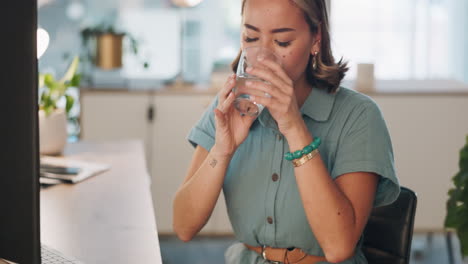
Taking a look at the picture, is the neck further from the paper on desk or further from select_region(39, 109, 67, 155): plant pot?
select_region(39, 109, 67, 155): plant pot

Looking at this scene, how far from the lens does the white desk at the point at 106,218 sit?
1.45m

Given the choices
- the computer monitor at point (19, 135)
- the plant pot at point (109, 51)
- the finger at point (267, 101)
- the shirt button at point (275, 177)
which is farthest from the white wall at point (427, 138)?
the computer monitor at point (19, 135)

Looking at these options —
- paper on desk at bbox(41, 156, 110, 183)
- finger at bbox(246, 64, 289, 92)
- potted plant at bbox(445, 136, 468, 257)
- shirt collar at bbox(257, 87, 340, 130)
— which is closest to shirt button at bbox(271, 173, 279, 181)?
shirt collar at bbox(257, 87, 340, 130)

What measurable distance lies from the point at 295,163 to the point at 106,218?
50 cm

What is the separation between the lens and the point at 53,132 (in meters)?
2.47

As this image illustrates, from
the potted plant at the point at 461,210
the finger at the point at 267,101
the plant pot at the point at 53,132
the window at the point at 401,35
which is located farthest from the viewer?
the window at the point at 401,35

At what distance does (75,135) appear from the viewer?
3.87 m

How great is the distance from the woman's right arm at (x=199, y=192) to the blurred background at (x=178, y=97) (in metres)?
1.77

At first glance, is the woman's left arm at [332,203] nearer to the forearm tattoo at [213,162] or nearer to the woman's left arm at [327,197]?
the woman's left arm at [327,197]

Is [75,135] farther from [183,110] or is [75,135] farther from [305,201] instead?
[305,201]

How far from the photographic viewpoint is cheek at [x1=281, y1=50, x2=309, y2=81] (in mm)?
1569

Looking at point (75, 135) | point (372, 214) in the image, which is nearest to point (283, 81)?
point (372, 214)

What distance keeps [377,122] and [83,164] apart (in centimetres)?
107

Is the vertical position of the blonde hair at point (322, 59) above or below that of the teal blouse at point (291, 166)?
above
